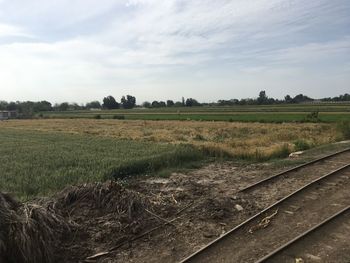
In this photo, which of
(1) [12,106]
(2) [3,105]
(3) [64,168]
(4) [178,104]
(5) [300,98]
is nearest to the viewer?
(3) [64,168]

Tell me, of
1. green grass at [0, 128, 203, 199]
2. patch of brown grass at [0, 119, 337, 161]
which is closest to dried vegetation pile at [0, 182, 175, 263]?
green grass at [0, 128, 203, 199]

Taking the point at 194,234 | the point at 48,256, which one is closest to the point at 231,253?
the point at 194,234

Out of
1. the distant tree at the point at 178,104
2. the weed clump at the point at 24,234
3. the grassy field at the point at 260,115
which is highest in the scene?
the weed clump at the point at 24,234

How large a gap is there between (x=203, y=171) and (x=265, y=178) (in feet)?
10.2

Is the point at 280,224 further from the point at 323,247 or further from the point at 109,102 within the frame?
the point at 109,102

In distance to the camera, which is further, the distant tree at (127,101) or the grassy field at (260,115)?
the distant tree at (127,101)

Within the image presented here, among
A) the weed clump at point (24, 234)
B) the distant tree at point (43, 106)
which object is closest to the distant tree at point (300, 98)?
the distant tree at point (43, 106)

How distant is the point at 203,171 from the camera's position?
1625 centimetres

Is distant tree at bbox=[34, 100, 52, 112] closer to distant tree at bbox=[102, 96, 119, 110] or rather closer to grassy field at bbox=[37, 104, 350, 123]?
distant tree at bbox=[102, 96, 119, 110]

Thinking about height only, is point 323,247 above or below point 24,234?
below

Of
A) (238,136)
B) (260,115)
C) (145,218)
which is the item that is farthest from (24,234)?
(260,115)

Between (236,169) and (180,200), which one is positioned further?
(236,169)

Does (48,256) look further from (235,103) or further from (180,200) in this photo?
(235,103)

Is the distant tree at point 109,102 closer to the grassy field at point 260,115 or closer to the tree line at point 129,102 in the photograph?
the tree line at point 129,102
